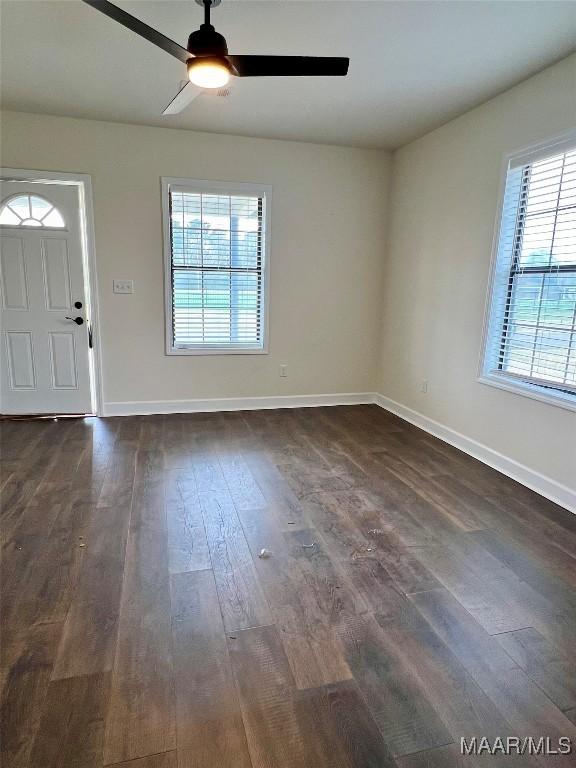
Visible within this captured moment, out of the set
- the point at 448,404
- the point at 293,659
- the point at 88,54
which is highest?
the point at 88,54

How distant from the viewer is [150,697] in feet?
4.73

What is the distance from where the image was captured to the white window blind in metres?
4.36

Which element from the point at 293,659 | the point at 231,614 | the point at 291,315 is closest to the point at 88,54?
the point at 291,315

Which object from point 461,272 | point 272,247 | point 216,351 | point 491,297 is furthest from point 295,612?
point 272,247

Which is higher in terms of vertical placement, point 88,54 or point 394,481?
point 88,54

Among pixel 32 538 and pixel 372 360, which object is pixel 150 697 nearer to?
pixel 32 538

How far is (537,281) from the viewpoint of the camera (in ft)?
9.96

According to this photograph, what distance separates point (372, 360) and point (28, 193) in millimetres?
3779

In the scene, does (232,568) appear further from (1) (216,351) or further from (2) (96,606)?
(1) (216,351)

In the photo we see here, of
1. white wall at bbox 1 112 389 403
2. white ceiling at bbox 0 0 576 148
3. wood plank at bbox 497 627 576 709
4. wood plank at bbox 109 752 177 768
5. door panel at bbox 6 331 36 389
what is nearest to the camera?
wood plank at bbox 109 752 177 768

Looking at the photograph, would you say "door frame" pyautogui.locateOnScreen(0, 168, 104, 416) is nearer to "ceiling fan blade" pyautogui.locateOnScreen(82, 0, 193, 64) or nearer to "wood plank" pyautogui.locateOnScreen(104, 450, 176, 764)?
"wood plank" pyautogui.locateOnScreen(104, 450, 176, 764)

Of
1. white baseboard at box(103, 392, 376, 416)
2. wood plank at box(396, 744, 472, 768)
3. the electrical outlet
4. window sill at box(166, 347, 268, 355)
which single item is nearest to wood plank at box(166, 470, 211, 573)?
wood plank at box(396, 744, 472, 768)

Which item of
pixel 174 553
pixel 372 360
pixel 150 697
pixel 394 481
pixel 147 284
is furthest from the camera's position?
pixel 372 360

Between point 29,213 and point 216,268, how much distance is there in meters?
1.72
